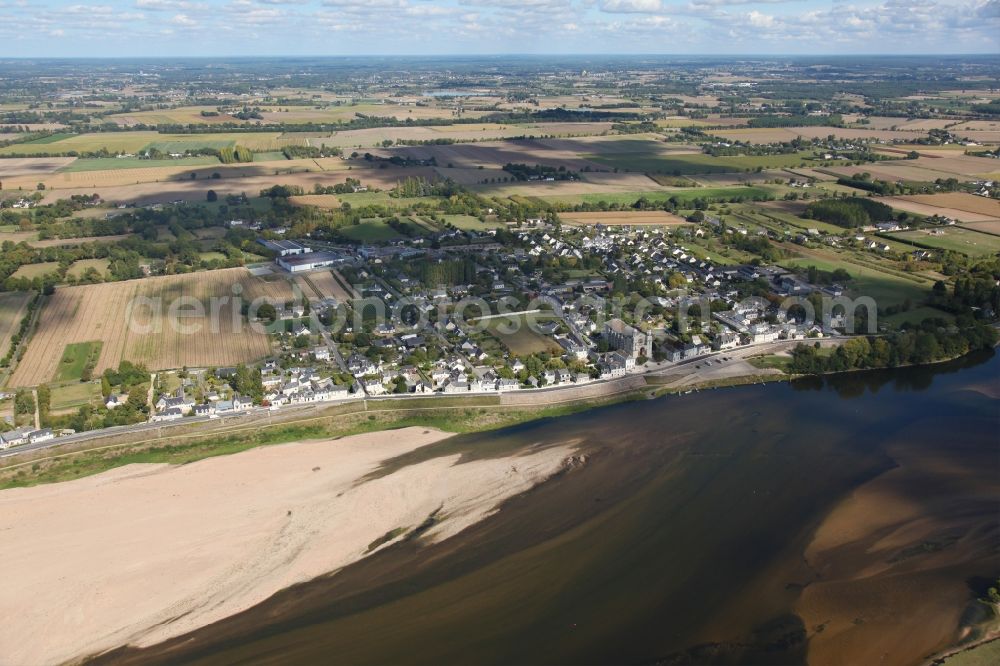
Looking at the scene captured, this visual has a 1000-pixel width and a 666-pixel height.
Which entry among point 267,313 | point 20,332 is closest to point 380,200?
point 267,313

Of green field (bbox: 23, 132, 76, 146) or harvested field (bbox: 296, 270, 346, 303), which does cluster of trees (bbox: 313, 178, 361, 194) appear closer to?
harvested field (bbox: 296, 270, 346, 303)

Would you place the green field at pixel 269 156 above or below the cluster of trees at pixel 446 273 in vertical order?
above

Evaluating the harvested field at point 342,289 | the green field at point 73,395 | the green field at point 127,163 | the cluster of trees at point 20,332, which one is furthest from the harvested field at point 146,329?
the green field at point 127,163

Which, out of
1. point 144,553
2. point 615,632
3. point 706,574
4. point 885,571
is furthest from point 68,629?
point 885,571

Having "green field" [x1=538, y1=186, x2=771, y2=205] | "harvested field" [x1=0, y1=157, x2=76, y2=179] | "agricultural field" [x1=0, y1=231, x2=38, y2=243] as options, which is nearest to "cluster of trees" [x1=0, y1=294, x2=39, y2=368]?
"agricultural field" [x1=0, y1=231, x2=38, y2=243]

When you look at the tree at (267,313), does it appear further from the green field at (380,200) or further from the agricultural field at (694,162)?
the agricultural field at (694,162)

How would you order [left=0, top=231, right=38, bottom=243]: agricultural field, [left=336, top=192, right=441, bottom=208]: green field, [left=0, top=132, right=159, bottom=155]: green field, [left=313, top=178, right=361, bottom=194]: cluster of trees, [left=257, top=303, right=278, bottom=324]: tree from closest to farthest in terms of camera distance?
[left=257, top=303, right=278, bottom=324]: tree
[left=0, top=231, right=38, bottom=243]: agricultural field
[left=336, top=192, right=441, bottom=208]: green field
[left=313, top=178, right=361, bottom=194]: cluster of trees
[left=0, top=132, right=159, bottom=155]: green field
